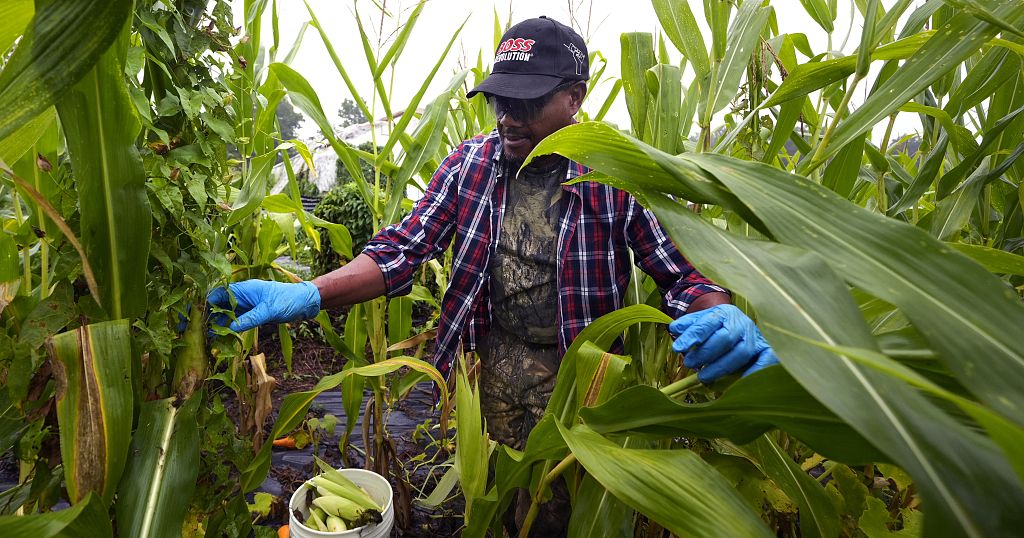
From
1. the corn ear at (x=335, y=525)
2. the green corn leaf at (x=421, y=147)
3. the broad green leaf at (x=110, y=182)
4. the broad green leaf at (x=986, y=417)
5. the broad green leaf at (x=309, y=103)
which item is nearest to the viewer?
the broad green leaf at (x=986, y=417)

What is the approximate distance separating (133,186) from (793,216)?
74 centimetres

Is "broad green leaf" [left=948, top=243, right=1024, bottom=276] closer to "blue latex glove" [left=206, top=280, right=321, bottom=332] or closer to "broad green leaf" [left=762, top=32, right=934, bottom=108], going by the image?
"broad green leaf" [left=762, top=32, right=934, bottom=108]

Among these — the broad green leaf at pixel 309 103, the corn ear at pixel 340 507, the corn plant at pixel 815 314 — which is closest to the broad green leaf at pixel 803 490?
the corn plant at pixel 815 314

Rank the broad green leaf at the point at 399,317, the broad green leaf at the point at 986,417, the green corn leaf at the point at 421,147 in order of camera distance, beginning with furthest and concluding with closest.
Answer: the broad green leaf at the point at 399,317, the green corn leaf at the point at 421,147, the broad green leaf at the point at 986,417

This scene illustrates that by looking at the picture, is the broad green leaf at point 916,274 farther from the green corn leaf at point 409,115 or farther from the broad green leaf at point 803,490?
the green corn leaf at point 409,115

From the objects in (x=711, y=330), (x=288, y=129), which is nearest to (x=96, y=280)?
(x=711, y=330)

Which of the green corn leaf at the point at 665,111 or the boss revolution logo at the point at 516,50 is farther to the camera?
the boss revolution logo at the point at 516,50

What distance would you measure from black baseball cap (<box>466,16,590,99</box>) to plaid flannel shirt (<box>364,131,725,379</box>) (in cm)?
22

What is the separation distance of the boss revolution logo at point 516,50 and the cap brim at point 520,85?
0.05 m

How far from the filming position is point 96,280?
Result: 0.65m

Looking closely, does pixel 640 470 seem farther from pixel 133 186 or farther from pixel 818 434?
pixel 133 186

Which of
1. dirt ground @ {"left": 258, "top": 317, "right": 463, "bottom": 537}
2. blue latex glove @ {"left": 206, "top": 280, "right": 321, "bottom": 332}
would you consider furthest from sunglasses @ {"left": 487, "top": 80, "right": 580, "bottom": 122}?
dirt ground @ {"left": 258, "top": 317, "right": 463, "bottom": 537}

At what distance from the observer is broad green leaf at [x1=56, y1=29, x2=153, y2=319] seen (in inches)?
22.9

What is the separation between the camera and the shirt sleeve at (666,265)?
43.6 inches
